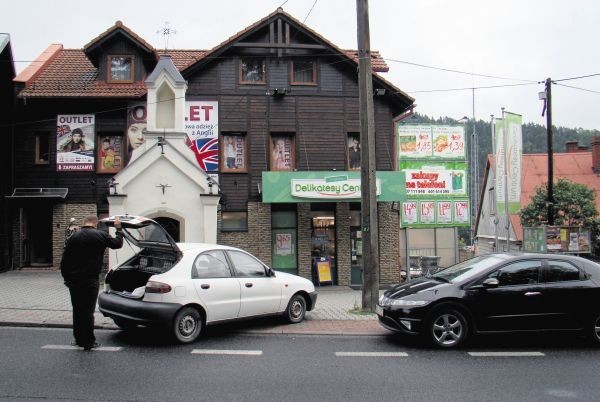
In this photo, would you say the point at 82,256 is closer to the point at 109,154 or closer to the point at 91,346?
the point at 91,346

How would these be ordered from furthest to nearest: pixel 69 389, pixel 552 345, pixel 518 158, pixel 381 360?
pixel 518 158, pixel 552 345, pixel 381 360, pixel 69 389

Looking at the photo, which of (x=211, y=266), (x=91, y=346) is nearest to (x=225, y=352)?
(x=211, y=266)

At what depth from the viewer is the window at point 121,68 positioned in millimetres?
20203

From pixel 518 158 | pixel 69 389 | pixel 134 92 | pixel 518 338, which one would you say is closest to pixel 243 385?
pixel 69 389

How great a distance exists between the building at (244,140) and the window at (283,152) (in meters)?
0.04

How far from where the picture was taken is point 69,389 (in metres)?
5.79

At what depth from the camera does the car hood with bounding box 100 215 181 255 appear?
8.45m

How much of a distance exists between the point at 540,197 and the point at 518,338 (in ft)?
43.9

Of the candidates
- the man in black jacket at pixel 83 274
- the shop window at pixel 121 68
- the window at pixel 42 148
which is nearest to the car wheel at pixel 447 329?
the man in black jacket at pixel 83 274

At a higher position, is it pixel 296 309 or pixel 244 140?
pixel 244 140

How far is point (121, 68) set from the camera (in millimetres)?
20297

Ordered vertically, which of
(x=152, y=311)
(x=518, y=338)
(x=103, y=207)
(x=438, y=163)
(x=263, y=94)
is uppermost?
(x=263, y=94)

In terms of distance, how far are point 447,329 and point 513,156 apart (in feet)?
44.7

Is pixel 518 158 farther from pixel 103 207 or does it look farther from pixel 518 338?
pixel 103 207
